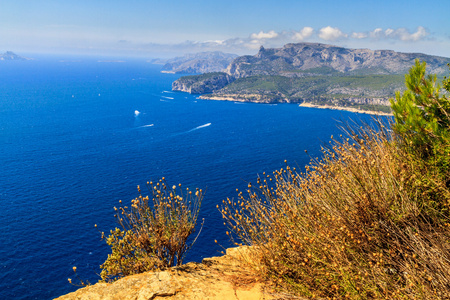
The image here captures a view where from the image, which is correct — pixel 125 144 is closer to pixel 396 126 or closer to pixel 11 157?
pixel 11 157

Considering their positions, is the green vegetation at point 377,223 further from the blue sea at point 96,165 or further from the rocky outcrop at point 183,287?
the blue sea at point 96,165

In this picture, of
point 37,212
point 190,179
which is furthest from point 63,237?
point 190,179

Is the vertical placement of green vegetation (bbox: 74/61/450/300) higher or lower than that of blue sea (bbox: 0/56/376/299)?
higher

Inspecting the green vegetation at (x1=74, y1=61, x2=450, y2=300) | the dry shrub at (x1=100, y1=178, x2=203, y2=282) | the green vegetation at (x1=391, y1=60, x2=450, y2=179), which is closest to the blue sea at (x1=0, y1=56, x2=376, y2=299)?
the green vegetation at (x1=74, y1=61, x2=450, y2=300)

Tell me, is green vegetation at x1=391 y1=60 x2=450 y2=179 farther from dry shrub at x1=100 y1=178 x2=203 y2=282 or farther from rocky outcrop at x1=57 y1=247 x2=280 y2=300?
dry shrub at x1=100 y1=178 x2=203 y2=282

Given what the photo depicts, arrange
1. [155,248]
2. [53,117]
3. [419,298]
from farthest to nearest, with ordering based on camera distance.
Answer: [53,117], [155,248], [419,298]

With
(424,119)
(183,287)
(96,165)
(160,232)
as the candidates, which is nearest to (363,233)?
(424,119)

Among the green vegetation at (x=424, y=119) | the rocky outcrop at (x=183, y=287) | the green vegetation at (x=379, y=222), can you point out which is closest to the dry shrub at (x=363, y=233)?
the green vegetation at (x=379, y=222)
